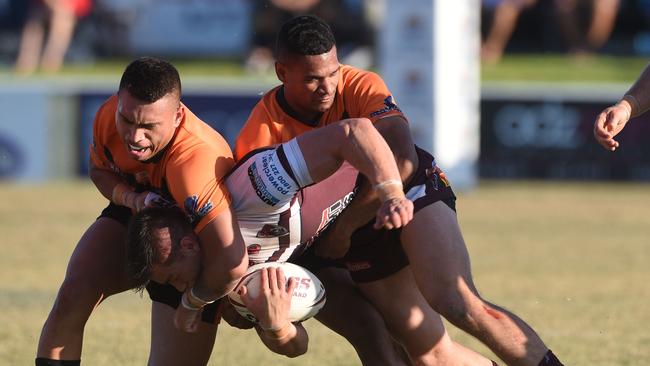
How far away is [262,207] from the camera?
547 cm

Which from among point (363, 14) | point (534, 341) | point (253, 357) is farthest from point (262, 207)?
point (363, 14)

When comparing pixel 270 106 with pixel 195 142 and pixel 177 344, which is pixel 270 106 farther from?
pixel 177 344

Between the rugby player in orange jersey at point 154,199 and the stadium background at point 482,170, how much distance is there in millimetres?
1050

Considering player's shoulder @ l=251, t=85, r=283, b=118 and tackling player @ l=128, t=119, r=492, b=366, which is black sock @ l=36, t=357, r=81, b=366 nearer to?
tackling player @ l=128, t=119, r=492, b=366

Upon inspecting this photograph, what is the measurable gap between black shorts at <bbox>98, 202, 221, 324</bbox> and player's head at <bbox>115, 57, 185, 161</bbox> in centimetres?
63

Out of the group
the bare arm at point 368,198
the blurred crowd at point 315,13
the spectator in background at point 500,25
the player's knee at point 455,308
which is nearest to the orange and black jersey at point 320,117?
the bare arm at point 368,198

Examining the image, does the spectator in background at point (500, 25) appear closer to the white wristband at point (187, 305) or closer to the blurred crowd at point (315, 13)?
the blurred crowd at point (315, 13)

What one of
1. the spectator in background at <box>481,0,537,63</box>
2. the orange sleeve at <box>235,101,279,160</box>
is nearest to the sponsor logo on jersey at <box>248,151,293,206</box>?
the orange sleeve at <box>235,101,279,160</box>

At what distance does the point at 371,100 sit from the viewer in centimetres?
588

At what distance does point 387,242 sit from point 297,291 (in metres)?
0.50

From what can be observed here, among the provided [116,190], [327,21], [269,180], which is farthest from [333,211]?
[327,21]

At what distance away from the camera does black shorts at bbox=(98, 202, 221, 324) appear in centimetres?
608

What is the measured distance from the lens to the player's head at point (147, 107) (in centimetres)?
541

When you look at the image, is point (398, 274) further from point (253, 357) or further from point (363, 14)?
point (363, 14)
